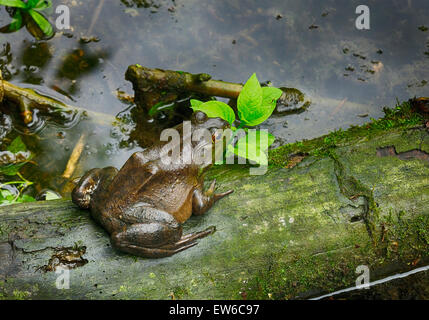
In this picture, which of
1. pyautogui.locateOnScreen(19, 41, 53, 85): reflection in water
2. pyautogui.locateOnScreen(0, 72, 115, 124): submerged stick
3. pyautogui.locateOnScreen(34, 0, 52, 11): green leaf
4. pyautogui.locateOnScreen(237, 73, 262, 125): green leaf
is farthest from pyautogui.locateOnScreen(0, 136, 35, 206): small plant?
pyautogui.locateOnScreen(237, 73, 262, 125): green leaf

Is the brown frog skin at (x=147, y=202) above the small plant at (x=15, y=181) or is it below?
below

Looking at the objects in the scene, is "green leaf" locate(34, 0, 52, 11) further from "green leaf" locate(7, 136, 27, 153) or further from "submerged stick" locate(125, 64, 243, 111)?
"green leaf" locate(7, 136, 27, 153)

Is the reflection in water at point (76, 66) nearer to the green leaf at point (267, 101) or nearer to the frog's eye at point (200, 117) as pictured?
the frog's eye at point (200, 117)

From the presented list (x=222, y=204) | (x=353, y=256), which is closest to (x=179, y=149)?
(x=222, y=204)

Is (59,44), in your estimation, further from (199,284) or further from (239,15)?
(199,284)

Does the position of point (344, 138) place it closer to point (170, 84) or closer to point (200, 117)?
point (200, 117)

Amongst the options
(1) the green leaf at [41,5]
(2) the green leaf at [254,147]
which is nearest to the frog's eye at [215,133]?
(2) the green leaf at [254,147]
